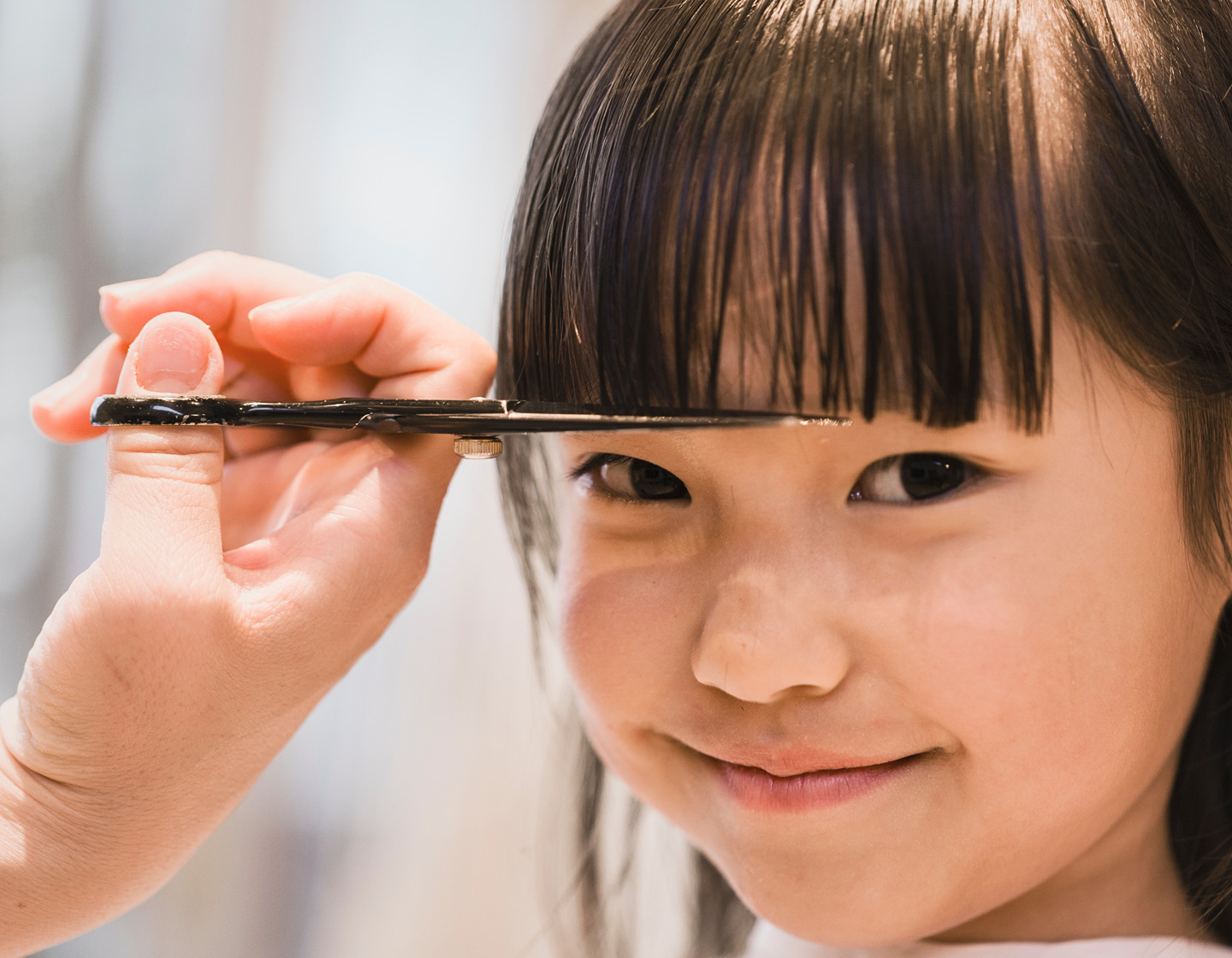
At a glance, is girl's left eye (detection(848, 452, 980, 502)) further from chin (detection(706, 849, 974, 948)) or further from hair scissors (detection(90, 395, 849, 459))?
chin (detection(706, 849, 974, 948))

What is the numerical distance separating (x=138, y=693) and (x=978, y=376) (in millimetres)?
452

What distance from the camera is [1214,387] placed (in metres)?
0.59

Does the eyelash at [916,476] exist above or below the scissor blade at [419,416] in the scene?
below

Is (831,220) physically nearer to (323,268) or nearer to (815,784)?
(815,784)

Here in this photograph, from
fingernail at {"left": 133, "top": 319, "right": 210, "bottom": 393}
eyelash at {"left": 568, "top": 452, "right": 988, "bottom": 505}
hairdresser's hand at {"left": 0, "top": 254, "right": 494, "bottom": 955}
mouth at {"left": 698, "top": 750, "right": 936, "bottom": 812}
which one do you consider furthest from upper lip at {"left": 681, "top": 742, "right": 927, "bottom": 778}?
fingernail at {"left": 133, "top": 319, "right": 210, "bottom": 393}

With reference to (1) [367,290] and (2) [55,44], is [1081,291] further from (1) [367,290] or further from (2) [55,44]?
(2) [55,44]

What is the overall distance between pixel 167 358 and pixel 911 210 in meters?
0.39

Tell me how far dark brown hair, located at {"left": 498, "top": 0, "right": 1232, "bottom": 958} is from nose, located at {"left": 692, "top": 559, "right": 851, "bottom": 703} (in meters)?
0.10

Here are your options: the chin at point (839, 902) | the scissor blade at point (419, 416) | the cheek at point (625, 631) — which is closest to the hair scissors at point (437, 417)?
the scissor blade at point (419, 416)

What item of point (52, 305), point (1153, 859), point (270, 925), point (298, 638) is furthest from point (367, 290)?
point (270, 925)

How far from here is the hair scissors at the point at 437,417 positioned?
0.52m

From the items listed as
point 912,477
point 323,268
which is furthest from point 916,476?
point 323,268

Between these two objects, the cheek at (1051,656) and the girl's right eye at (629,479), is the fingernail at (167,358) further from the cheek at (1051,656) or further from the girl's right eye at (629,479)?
the cheek at (1051,656)

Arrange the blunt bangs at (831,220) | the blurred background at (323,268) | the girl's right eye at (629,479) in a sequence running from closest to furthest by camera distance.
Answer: the blunt bangs at (831,220), the girl's right eye at (629,479), the blurred background at (323,268)
